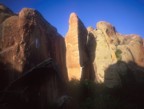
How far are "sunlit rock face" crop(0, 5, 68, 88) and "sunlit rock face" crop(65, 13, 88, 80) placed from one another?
5056 millimetres

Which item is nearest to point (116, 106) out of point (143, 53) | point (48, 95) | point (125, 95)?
point (125, 95)

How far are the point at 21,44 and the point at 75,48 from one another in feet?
28.9

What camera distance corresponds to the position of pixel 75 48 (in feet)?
76.9

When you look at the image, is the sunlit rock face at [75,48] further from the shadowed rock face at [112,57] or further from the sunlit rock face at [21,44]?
the sunlit rock face at [21,44]

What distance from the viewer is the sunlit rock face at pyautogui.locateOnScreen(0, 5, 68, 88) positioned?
1512 centimetres

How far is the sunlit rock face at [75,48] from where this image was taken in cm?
2295

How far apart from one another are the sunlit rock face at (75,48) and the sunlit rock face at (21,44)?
16.6 feet

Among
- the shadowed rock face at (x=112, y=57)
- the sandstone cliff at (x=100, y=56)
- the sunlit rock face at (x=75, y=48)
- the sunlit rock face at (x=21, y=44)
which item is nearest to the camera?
the sunlit rock face at (x=21, y=44)

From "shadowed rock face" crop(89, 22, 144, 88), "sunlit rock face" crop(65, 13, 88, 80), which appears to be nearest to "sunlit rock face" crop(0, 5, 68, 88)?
"sunlit rock face" crop(65, 13, 88, 80)

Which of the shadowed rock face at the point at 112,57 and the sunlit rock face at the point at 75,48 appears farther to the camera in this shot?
the shadowed rock face at the point at 112,57

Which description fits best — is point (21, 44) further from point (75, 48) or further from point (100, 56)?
point (100, 56)

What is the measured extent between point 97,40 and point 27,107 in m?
17.7

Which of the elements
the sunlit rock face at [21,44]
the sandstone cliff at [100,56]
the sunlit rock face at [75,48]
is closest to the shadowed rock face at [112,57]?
the sandstone cliff at [100,56]

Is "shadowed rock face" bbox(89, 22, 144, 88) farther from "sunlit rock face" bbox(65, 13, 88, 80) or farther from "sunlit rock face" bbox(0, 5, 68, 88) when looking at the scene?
"sunlit rock face" bbox(0, 5, 68, 88)
